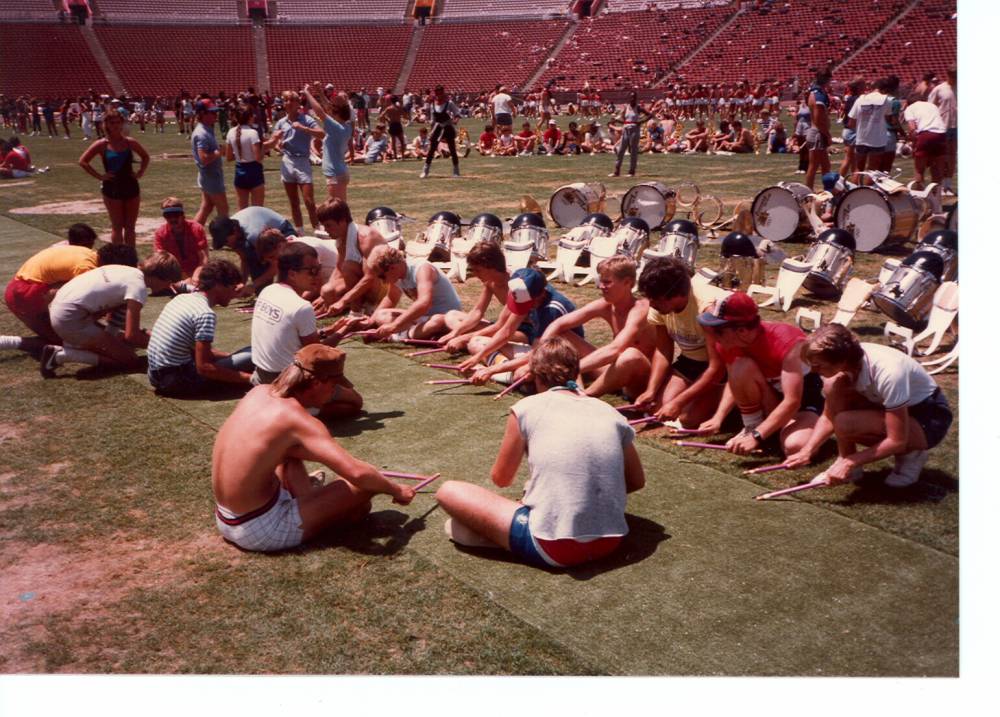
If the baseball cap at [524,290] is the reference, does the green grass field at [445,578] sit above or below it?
below

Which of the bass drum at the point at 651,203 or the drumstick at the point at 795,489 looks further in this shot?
the bass drum at the point at 651,203

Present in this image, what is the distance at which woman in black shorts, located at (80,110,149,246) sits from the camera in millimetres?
10375

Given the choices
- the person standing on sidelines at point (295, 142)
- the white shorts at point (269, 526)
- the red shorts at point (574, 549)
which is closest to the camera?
the red shorts at point (574, 549)

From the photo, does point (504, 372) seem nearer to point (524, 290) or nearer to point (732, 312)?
point (524, 290)

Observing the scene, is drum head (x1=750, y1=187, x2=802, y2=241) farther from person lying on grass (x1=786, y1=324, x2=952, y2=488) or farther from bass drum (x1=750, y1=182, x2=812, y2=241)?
person lying on grass (x1=786, y1=324, x2=952, y2=488)

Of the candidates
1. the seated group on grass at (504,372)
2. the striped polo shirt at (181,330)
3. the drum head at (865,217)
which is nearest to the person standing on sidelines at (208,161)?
the seated group on grass at (504,372)

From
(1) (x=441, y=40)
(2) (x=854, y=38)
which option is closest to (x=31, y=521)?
(2) (x=854, y=38)

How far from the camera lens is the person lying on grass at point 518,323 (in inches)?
247

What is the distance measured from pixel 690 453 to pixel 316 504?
7.42ft

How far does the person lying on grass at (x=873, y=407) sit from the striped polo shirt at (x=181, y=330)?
4011mm

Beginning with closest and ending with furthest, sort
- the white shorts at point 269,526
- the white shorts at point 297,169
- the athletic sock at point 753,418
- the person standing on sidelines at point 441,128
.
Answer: the white shorts at point 269,526 → the athletic sock at point 753,418 → the white shorts at point 297,169 → the person standing on sidelines at point 441,128

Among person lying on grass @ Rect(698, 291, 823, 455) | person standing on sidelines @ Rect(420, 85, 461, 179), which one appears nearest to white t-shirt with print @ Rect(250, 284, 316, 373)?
person lying on grass @ Rect(698, 291, 823, 455)

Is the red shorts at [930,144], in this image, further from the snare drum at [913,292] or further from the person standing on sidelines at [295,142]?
the person standing on sidelines at [295,142]

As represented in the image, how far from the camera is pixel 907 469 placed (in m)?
4.69
